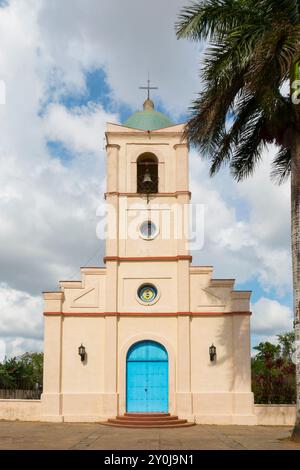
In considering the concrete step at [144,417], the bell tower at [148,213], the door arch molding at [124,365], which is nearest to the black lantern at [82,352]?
the door arch molding at [124,365]

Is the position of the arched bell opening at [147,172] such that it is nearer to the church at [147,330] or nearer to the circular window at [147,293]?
the church at [147,330]

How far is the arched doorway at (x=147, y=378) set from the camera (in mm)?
23000

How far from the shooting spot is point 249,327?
23.4 metres

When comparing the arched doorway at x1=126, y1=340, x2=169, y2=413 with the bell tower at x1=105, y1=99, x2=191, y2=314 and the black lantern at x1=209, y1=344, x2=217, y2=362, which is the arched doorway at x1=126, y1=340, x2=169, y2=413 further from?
the black lantern at x1=209, y1=344, x2=217, y2=362

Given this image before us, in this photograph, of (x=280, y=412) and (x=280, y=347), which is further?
(x=280, y=347)

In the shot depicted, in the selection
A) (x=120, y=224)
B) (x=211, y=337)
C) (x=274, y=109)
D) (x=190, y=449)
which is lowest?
(x=190, y=449)

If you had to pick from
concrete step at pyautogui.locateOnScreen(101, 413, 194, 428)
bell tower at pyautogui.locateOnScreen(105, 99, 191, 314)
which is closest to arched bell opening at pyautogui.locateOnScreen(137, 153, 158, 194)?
bell tower at pyautogui.locateOnScreen(105, 99, 191, 314)

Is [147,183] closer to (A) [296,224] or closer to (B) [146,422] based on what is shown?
(A) [296,224]

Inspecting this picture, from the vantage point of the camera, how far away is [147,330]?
2367 cm

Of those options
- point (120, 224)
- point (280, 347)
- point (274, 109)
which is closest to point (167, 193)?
point (120, 224)

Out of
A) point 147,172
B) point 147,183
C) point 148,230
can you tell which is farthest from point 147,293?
point 147,172

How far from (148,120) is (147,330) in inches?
363

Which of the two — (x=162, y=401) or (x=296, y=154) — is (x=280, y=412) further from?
(x=296, y=154)

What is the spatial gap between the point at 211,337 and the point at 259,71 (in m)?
11.2
